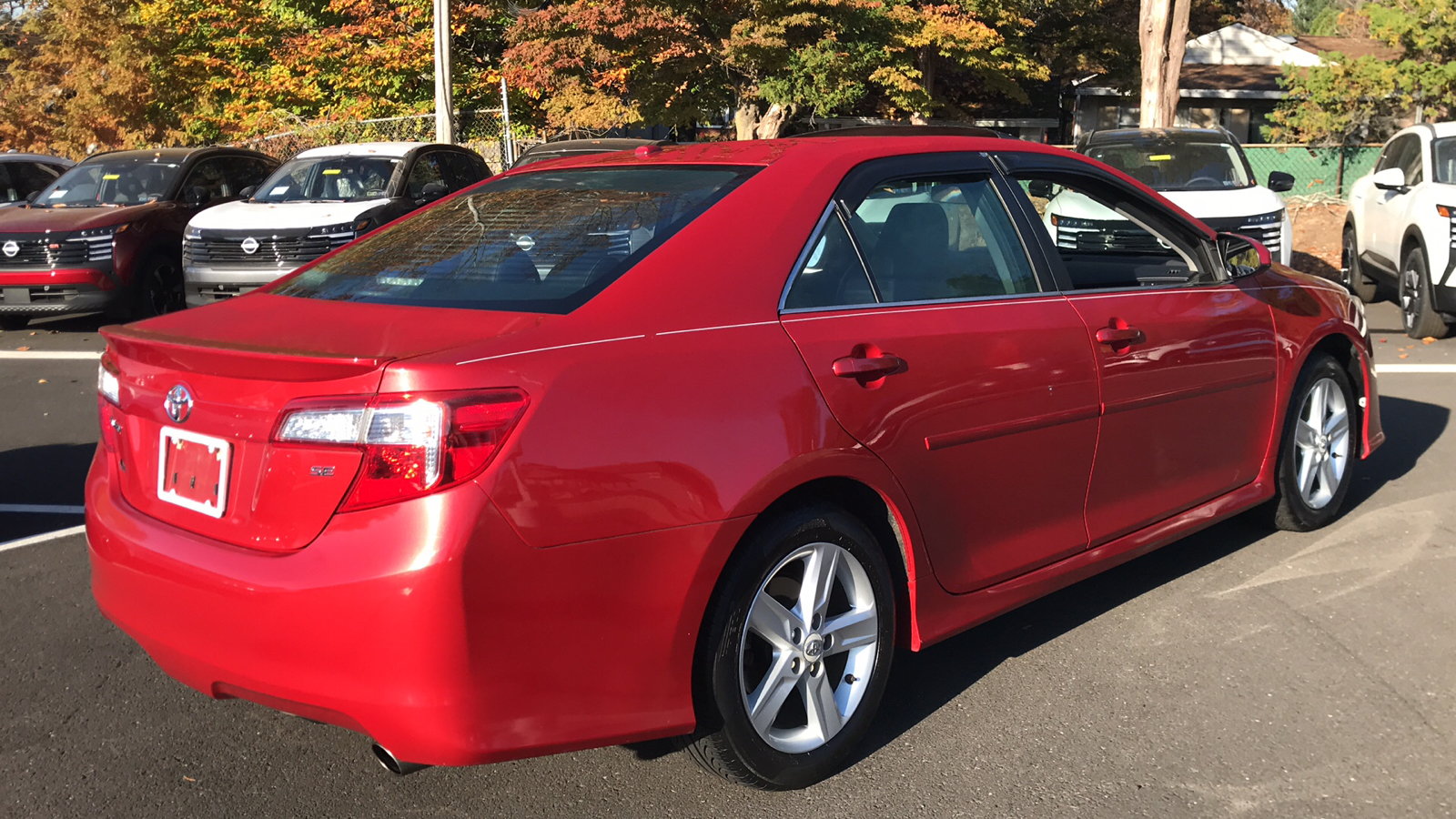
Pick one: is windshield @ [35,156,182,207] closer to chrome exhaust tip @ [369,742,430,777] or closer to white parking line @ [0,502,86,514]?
white parking line @ [0,502,86,514]

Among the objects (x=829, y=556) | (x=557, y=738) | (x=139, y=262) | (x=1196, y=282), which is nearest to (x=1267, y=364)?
(x=1196, y=282)

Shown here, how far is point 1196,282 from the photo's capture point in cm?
464

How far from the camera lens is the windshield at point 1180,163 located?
468 inches

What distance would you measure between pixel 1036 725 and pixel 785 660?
0.92m

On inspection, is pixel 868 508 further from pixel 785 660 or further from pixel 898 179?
pixel 898 179

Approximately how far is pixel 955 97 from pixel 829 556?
130 feet

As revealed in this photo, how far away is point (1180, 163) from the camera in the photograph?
40.0ft

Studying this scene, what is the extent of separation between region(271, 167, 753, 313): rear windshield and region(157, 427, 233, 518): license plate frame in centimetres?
55

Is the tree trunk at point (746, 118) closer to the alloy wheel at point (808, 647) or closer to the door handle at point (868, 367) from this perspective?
the door handle at point (868, 367)

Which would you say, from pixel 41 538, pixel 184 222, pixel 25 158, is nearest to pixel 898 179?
pixel 41 538

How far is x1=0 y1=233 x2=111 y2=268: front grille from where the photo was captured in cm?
1214

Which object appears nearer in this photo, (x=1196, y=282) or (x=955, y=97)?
(x=1196, y=282)

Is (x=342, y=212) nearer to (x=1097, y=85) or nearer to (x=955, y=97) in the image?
(x=955, y=97)

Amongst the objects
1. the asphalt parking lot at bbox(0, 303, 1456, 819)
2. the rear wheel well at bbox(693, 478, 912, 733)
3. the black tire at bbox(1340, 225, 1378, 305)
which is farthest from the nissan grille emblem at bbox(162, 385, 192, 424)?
the black tire at bbox(1340, 225, 1378, 305)
